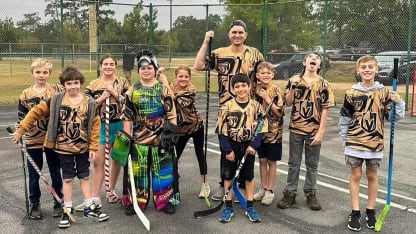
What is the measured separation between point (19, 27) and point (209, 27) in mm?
6618

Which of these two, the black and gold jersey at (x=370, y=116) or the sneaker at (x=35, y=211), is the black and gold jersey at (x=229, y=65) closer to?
the black and gold jersey at (x=370, y=116)

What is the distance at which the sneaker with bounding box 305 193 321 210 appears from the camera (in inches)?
193

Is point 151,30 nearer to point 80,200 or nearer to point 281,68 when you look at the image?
point 281,68

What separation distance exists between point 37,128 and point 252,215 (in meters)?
2.40

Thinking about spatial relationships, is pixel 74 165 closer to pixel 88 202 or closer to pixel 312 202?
pixel 88 202

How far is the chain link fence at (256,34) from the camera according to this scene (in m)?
13.2

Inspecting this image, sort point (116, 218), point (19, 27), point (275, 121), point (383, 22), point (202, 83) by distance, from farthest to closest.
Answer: point (202, 83) → point (19, 27) → point (383, 22) → point (275, 121) → point (116, 218)

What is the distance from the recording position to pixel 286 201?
197 inches

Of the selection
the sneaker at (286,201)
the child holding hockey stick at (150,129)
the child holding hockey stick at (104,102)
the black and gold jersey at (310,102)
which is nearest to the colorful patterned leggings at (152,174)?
the child holding hockey stick at (150,129)

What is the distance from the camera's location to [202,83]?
1888 centimetres

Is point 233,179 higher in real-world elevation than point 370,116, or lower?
lower

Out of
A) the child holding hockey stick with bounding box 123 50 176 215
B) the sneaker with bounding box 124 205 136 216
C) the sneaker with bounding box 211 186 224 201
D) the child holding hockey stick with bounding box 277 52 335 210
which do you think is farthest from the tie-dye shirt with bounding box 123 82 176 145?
the child holding hockey stick with bounding box 277 52 335 210

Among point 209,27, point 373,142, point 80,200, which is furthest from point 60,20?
point 373,142

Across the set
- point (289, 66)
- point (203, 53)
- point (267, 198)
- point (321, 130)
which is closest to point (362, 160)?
point (321, 130)
